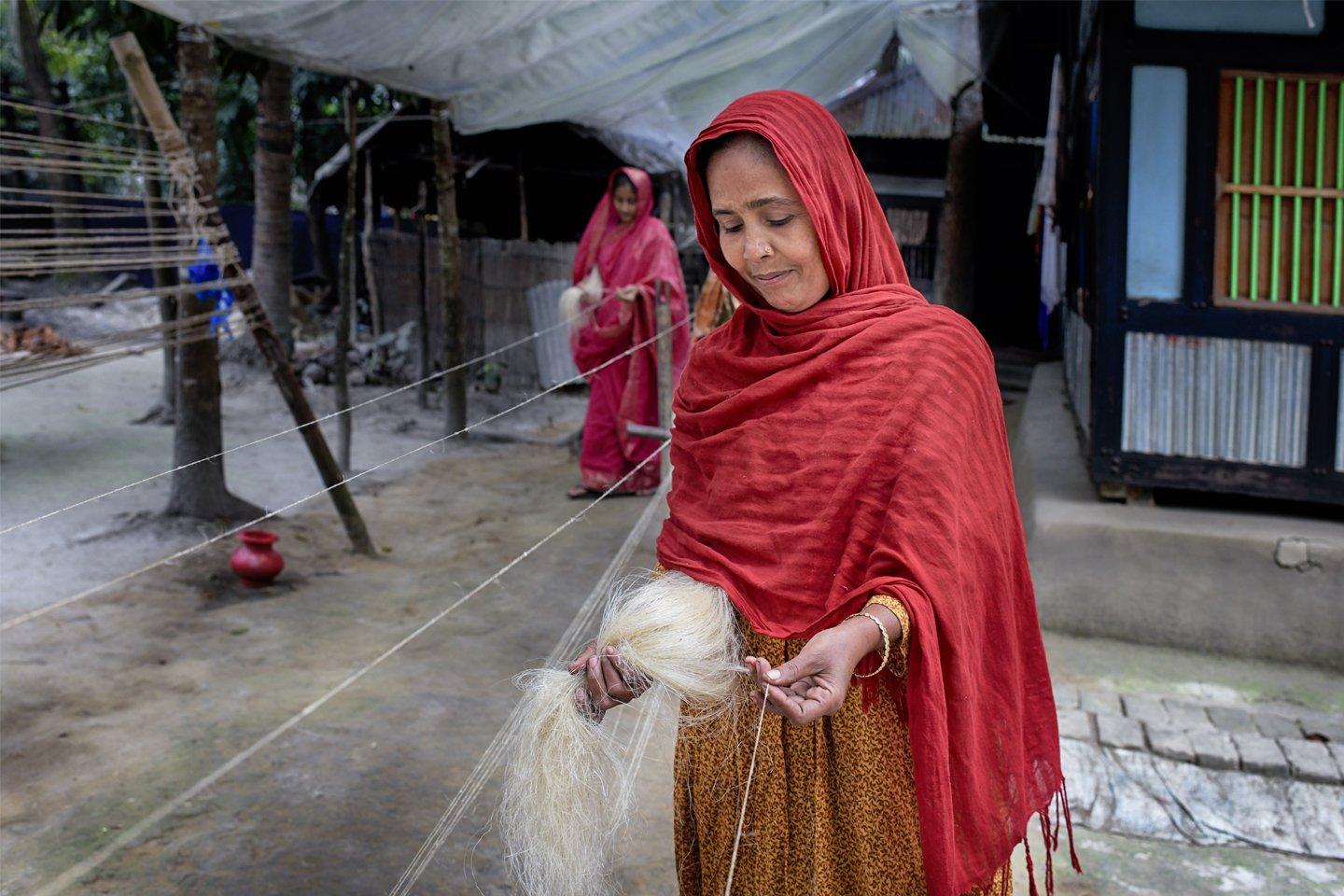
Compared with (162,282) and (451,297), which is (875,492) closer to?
(162,282)

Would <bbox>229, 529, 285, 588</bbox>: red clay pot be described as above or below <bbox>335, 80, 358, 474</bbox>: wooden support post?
below

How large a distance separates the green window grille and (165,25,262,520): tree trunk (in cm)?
475

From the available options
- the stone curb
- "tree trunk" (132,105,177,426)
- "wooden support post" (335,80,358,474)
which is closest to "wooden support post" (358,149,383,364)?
"tree trunk" (132,105,177,426)

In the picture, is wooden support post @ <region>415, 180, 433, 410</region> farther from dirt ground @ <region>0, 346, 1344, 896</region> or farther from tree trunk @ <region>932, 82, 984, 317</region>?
tree trunk @ <region>932, 82, 984, 317</region>

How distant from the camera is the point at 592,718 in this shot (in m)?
1.75

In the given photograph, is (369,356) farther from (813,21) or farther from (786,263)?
(786,263)

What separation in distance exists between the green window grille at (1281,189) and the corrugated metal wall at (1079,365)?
41.7 inches

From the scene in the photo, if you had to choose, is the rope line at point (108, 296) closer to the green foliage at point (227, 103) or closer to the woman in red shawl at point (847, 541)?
the woman in red shawl at point (847, 541)

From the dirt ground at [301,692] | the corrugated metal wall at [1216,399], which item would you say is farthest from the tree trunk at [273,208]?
the corrugated metal wall at [1216,399]

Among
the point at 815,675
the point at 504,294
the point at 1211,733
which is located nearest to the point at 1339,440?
the point at 1211,733

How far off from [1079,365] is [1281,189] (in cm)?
193

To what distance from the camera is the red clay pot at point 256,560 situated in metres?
5.50

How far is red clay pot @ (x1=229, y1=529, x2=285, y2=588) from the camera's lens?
5504mm

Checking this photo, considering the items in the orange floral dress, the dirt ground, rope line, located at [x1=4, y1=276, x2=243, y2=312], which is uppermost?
rope line, located at [x1=4, y1=276, x2=243, y2=312]
